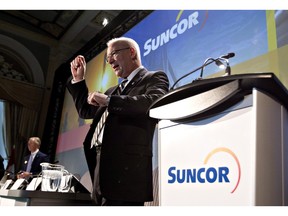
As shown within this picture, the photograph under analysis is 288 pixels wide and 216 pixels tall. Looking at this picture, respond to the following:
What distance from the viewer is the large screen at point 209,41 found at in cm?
131

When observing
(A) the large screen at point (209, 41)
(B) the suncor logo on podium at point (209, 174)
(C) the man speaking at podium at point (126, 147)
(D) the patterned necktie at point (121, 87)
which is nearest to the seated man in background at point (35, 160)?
(A) the large screen at point (209, 41)

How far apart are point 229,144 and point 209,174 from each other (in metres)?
0.07

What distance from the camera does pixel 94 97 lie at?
3.19 ft

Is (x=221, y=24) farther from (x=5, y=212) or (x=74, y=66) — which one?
(x=5, y=212)

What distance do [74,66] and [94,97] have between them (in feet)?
0.99

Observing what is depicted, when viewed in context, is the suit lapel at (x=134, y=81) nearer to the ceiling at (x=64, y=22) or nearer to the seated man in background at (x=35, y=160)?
the seated man in background at (x=35, y=160)

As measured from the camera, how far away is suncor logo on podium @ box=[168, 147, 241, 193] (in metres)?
0.51

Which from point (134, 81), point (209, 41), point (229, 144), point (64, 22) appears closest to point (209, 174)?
point (229, 144)

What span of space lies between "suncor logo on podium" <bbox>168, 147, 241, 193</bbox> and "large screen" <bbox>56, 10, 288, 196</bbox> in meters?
0.78

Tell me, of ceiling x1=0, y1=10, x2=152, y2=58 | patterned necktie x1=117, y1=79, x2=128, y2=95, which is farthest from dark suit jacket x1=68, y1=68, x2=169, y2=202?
ceiling x1=0, y1=10, x2=152, y2=58

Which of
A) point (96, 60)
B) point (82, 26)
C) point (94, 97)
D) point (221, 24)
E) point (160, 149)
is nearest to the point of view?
point (160, 149)

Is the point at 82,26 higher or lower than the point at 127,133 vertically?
higher

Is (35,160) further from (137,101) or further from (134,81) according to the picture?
(137,101)

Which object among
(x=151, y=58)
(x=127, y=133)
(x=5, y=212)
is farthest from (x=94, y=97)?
(x=151, y=58)
